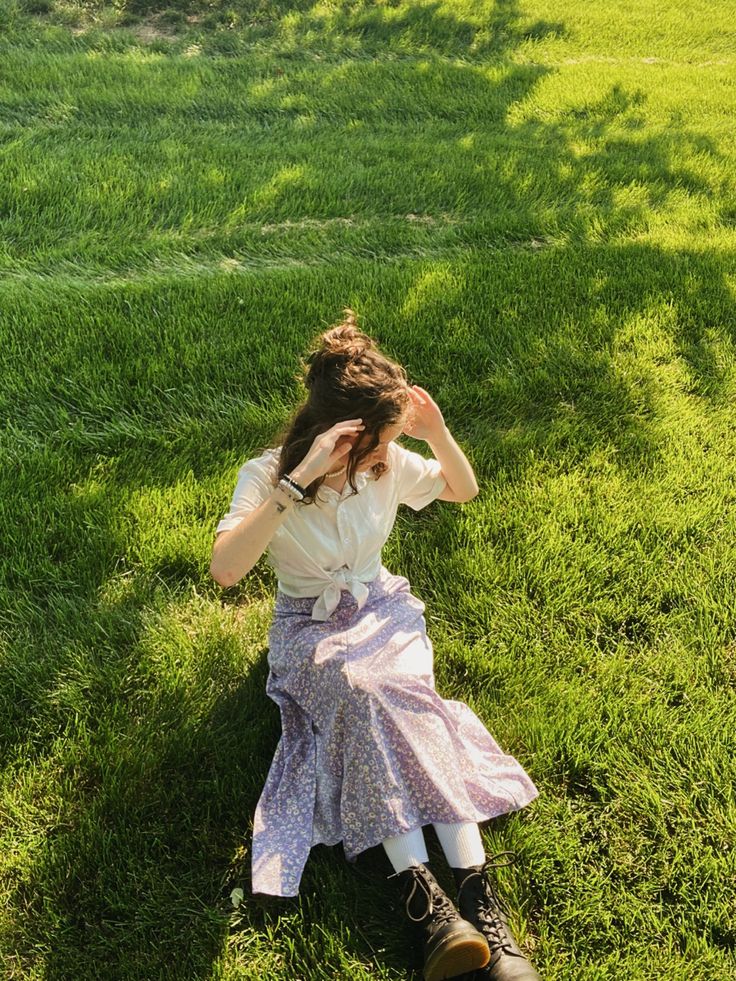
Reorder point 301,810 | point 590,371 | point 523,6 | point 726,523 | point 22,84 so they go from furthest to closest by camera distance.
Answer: point 523,6 → point 22,84 → point 590,371 → point 726,523 → point 301,810

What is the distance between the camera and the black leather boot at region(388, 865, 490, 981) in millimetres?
2029

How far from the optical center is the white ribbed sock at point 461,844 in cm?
225

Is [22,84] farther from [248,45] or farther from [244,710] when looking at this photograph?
[244,710]

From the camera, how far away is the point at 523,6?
9.81 metres

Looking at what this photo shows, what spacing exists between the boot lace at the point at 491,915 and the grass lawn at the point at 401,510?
0.11 m

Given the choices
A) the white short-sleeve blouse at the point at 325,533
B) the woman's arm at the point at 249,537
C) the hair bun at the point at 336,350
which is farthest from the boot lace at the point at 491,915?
the hair bun at the point at 336,350

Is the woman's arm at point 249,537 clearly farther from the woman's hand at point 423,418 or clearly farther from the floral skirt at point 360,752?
the woman's hand at point 423,418

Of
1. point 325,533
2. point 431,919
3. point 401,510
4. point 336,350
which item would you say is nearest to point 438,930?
point 431,919

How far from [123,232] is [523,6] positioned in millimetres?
7444

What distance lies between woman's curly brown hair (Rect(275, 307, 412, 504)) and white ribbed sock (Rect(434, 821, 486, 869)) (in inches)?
42.3

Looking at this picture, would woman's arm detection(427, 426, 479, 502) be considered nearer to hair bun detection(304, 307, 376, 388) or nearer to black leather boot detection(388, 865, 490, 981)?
hair bun detection(304, 307, 376, 388)

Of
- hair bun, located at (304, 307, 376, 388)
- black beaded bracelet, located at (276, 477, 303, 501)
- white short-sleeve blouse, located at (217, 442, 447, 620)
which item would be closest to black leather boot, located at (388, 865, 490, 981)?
white short-sleeve blouse, located at (217, 442, 447, 620)

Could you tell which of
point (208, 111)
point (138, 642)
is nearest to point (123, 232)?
point (208, 111)

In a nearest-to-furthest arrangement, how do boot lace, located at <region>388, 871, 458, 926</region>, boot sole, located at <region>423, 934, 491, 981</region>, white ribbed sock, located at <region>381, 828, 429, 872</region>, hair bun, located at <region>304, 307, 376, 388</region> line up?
boot sole, located at <region>423, 934, 491, 981</region>
boot lace, located at <region>388, 871, 458, 926</region>
white ribbed sock, located at <region>381, 828, 429, 872</region>
hair bun, located at <region>304, 307, 376, 388</region>
